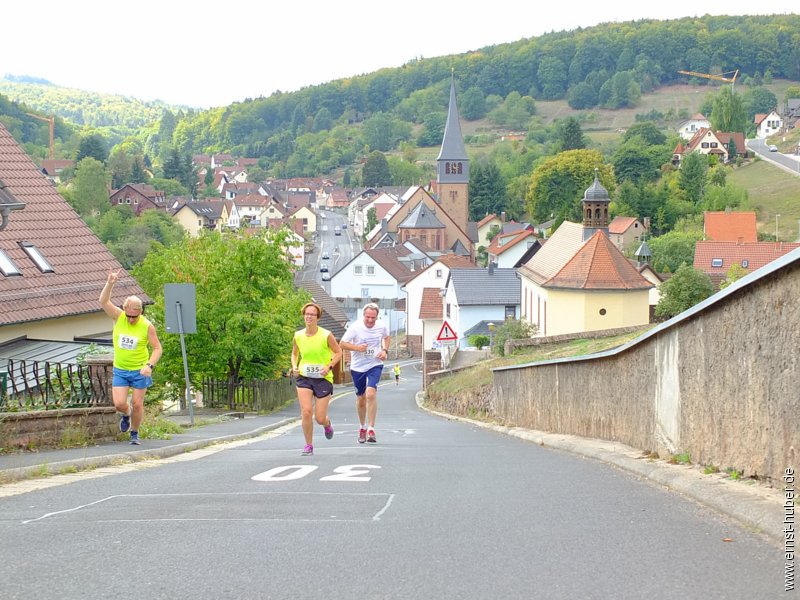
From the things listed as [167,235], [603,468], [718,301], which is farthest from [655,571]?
[167,235]

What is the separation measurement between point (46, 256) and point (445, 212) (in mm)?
114364

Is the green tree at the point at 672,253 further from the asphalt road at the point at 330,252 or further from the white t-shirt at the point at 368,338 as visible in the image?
the white t-shirt at the point at 368,338

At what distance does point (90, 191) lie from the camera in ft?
440

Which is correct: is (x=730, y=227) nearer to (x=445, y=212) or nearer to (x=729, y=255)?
(x=729, y=255)

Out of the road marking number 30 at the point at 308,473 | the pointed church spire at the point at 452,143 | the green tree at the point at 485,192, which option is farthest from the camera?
the green tree at the point at 485,192

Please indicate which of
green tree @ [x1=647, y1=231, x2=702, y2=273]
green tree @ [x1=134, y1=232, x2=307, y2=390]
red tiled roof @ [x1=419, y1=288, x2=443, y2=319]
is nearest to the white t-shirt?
green tree @ [x1=134, y1=232, x2=307, y2=390]

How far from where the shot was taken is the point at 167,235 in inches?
4616

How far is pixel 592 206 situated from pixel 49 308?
41.4 metres

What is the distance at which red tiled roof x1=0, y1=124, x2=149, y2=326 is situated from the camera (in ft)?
74.8

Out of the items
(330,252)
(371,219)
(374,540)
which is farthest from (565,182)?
(374,540)

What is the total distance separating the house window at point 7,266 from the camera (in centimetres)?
2308

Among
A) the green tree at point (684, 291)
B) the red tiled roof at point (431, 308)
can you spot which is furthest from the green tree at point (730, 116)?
the green tree at point (684, 291)

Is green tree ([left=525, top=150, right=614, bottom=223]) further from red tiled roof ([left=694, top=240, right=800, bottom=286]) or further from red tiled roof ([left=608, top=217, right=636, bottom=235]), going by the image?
red tiled roof ([left=694, top=240, right=800, bottom=286])

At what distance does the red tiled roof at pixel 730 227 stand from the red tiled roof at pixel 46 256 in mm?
71808
